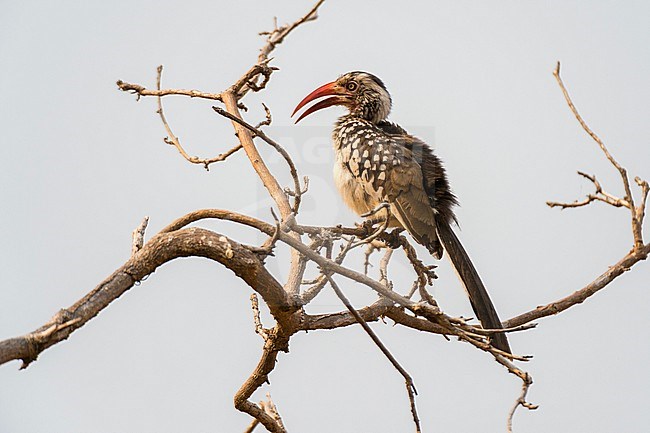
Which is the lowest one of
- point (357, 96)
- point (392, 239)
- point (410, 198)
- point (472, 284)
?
point (472, 284)

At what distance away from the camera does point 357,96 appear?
172 inches

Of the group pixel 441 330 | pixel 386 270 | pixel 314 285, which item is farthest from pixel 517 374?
pixel 386 270

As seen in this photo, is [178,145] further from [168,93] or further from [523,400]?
[523,400]

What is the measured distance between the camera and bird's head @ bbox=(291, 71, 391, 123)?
4320 millimetres

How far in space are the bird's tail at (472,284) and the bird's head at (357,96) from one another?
0.93m

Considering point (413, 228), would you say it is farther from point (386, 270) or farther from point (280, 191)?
Answer: point (280, 191)

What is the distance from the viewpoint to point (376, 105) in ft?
14.2

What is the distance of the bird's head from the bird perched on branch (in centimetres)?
17

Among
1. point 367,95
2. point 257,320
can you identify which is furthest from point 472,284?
point 367,95

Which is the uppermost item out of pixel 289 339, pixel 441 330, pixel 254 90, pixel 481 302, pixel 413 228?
pixel 254 90

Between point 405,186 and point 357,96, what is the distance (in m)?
0.90

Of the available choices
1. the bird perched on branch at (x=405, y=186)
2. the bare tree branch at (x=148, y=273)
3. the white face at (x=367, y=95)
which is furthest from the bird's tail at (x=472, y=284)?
the bare tree branch at (x=148, y=273)

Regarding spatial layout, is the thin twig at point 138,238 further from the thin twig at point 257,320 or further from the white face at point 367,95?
the white face at point 367,95

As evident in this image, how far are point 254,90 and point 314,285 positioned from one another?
1.19m
